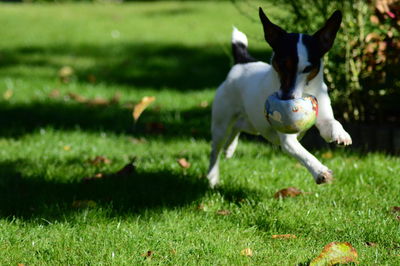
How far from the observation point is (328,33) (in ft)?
11.5

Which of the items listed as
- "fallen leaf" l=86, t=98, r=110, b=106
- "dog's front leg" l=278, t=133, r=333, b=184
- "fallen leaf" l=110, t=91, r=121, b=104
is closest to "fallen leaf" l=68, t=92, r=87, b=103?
"fallen leaf" l=86, t=98, r=110, b=106

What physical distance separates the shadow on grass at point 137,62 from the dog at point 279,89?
136 inches

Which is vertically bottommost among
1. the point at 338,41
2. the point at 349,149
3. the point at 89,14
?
the point at 89,14

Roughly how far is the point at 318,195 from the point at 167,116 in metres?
2.88

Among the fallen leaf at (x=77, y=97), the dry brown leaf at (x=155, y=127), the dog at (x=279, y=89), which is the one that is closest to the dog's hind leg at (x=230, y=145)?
the dog at (x=279, y=89)

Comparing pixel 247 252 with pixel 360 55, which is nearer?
pixel 247 252

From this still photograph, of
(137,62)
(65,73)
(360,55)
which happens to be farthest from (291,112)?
(137,62)

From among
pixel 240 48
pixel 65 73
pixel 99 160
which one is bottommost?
pixel 65 73

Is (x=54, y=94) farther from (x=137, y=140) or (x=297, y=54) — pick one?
(x=297, y=54)

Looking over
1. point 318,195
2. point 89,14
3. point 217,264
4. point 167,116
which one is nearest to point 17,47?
point 89,14

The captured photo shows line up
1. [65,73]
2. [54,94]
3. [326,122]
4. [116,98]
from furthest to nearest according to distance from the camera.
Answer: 1. [65,73]
2. [54,94]
3. [116,98]
4. [326,122]

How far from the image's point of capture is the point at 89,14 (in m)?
14.9

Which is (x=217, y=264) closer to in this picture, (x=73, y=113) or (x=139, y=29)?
(x=73, y=113)

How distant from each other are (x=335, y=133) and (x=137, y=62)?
652cm
